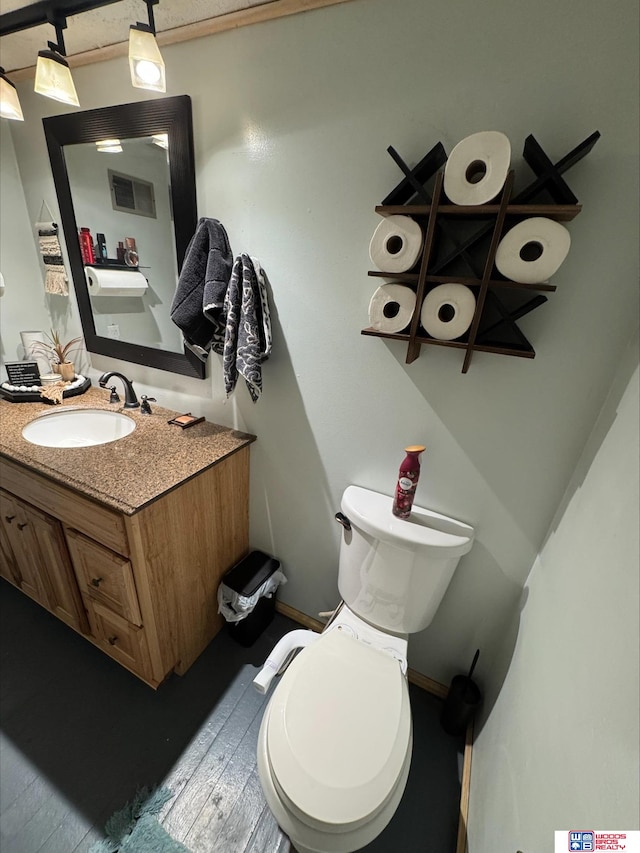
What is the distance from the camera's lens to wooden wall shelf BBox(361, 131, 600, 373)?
0.71 metres

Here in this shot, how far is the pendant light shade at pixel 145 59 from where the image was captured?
86 cm

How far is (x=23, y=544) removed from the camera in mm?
1322

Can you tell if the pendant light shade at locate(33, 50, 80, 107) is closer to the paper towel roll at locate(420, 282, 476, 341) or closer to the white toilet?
the paper towel roll at locate(420, 282, 476, 341)

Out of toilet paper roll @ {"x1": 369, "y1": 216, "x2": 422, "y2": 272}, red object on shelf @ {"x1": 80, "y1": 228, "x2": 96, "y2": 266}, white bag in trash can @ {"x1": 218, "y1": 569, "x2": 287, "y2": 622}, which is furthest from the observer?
red object on shelf @ {"x1": 80, "y1": 228, "x2": 96, "y2": 266}

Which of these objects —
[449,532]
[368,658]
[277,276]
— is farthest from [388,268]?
[368,658]

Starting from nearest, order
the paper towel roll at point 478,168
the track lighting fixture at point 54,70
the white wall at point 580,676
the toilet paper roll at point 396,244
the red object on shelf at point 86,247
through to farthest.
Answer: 1. the white wall at point 580,676
2. the paper towel roll at point 478,168
3. the toilet paper roll at point 396,244
4. the track lighting fixture at point 54,70
5. the red object on shelf at point 86,247

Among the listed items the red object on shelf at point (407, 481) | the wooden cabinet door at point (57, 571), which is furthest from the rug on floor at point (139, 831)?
the red object on shelf at point (407, 481)

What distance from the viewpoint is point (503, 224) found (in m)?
0.76

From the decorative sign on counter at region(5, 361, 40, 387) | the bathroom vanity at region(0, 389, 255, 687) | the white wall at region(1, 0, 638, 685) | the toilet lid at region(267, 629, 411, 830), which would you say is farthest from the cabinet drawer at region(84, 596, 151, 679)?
the decorative sign on counter at region(5, 361, 40, 387)

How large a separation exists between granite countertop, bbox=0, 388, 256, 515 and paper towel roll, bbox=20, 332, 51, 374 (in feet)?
0.82

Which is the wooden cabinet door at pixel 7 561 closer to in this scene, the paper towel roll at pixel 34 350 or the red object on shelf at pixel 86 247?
the paper towel roll at pixel 34 350

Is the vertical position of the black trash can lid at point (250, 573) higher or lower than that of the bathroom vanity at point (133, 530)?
lower

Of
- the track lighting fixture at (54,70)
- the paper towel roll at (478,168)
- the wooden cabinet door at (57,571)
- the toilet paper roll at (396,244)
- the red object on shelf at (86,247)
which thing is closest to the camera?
the paper towel roll at (478,168)

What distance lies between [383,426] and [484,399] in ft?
1.03
